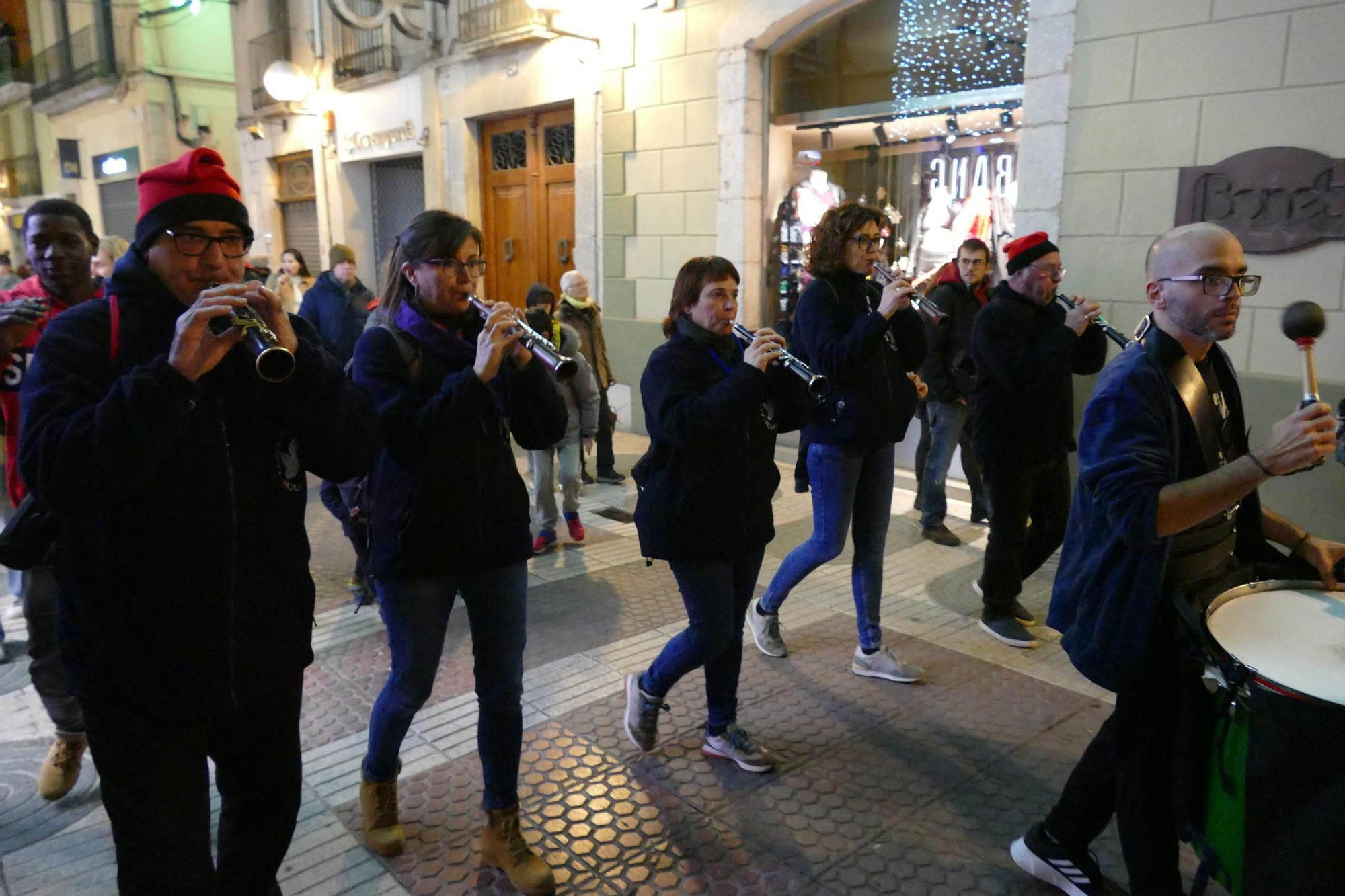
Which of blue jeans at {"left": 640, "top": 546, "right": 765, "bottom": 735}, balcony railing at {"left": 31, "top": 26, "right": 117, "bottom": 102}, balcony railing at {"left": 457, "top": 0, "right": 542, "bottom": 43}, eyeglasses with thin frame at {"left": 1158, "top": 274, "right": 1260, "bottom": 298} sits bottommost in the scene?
blue jeans at {"left": 640, "top": 546, "right": 765, "bottom": 735}

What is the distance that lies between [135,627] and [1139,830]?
230 centimetres

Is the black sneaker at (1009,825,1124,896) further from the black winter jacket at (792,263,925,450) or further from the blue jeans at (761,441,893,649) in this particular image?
the black winter jacket at (792,263,925,450)

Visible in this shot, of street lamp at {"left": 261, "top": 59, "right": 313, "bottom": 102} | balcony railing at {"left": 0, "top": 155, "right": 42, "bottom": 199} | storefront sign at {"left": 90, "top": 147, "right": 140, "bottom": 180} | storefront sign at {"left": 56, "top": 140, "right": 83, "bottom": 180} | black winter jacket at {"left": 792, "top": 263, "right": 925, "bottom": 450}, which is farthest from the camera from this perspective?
balcony railing at {"left": 0, "top": 155, "right": 42, "bottom": 199}

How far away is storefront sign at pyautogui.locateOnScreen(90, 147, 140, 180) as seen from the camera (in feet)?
61.4

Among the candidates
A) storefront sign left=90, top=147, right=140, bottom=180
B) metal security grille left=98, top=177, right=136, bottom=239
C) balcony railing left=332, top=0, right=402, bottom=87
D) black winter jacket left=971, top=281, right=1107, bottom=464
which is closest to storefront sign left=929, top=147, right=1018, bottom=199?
black winter jacket left=971, top=281, right=1107, bottom=464

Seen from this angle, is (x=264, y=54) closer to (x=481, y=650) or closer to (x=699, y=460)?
(x=699, y=460)

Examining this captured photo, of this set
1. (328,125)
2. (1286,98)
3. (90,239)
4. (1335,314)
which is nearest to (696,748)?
(90,239)

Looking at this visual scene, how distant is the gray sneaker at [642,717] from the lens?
3344mm

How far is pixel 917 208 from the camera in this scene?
303 inches

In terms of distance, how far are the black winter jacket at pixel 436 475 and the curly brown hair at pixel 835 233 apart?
184 centimetres

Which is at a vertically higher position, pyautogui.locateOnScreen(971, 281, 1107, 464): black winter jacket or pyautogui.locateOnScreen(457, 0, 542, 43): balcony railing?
pyautogui.locateOnScreen(457, 0, 542, 43): balcony railing

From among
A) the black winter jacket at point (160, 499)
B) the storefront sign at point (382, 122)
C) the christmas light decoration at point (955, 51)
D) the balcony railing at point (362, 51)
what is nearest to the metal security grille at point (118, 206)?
the balcony railing at point (362, 51)

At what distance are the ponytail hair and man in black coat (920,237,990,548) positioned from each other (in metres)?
4.09

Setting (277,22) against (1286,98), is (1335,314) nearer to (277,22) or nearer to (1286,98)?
(1286,98)
